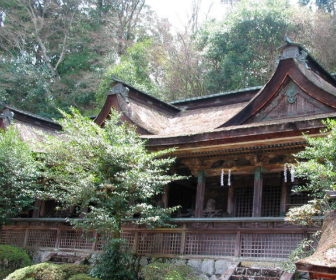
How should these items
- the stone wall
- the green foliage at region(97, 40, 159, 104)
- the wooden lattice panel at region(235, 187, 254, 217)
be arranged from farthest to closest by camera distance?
1. the green foliage at region(97, 40, 159, 104)
2. the wooden lattice panel at region(235, 187, 254, 217)
3. the stone wall

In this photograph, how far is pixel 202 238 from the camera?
1221 cm

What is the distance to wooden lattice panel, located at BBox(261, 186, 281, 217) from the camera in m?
14.6

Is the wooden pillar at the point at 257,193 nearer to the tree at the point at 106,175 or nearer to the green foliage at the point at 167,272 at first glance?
the tree at the point at 106,175

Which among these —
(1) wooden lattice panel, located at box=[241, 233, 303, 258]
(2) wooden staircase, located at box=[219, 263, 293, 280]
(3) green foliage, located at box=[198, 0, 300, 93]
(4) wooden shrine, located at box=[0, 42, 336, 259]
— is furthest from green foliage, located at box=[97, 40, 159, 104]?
(2) wooden staircase, located at box=[219, 263, 293, 280]

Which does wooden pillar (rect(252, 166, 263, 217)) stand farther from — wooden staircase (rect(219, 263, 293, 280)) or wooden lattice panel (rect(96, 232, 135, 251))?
wooden lattice panel (rect(96, 232, 135, 251))

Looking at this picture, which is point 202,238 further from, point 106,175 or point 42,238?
point 42,238

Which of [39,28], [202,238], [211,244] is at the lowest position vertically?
[211,244]

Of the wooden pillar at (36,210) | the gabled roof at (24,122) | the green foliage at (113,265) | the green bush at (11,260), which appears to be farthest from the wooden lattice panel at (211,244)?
the gabled roof at (24,122)

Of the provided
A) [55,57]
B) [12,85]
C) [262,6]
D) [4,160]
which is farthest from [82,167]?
[55,57]

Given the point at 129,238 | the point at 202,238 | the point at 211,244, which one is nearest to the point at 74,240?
the point at 129,238

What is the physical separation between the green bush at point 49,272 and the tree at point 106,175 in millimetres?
1388

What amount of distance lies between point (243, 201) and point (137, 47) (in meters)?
20.7

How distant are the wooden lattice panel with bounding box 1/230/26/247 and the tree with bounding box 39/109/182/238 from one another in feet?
15.9

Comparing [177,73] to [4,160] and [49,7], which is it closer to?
[49,7]
